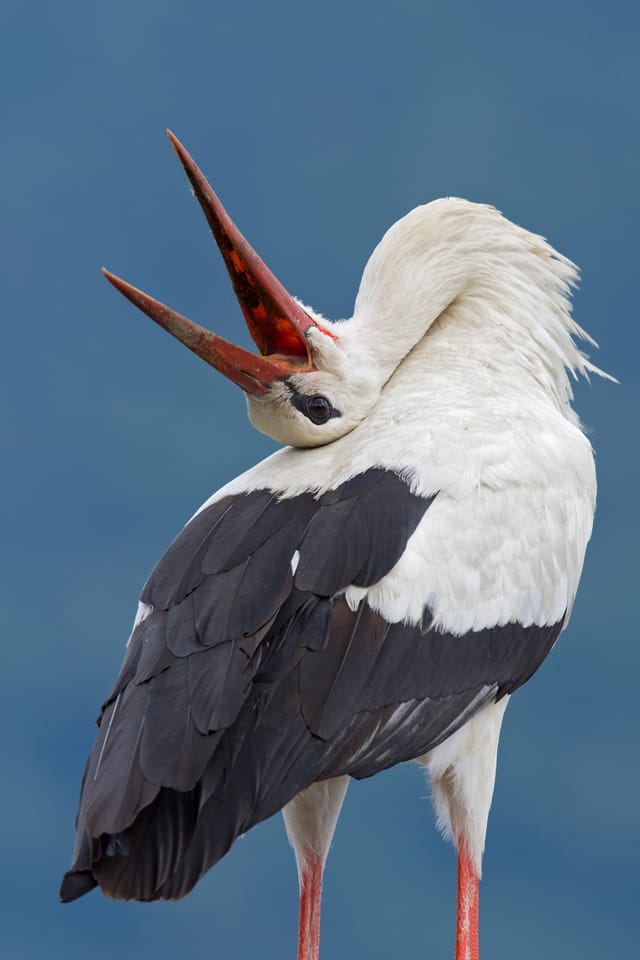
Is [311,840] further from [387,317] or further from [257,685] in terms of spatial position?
[387,317]

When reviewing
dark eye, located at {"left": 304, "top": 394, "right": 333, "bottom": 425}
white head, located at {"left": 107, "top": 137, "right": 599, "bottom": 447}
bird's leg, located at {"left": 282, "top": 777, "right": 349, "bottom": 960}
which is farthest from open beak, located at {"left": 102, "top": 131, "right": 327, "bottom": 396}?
bird's leg, located at {"left": 282, "top": 777, "right": 349, "bottom": 960}

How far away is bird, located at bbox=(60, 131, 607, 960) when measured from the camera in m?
6.14

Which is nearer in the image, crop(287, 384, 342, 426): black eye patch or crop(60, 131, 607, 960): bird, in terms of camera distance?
crop(60, 131, 607, 960): bird

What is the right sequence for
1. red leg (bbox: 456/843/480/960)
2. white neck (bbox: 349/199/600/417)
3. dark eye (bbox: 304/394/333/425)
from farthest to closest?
white neck (bbox: 349/199/600/417) < red leg (bbox: 456/843/480/960) < dark eye (bbox: 304/394/333/425)

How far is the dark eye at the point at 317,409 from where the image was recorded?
696cm

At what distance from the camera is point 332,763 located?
630 centimetres

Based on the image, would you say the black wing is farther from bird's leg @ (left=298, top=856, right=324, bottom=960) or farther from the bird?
bird's leg @ (left=298, top=856, right=324, bottom=960)

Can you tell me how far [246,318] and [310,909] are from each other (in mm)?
2169

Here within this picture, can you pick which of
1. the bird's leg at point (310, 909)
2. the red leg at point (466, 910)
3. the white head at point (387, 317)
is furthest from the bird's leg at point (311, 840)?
the white head at point (387, 317)

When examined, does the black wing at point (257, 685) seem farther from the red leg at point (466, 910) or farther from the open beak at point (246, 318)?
the red leg at point (466, 910)

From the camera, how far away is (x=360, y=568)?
21.2ft

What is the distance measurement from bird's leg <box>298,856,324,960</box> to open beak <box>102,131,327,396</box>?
5.88ft

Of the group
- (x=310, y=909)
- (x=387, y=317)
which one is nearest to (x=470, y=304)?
(x=387, y=317)

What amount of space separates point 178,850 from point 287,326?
1.95 metres
